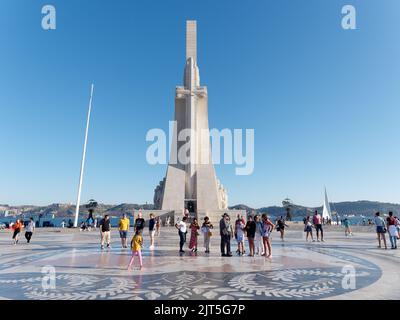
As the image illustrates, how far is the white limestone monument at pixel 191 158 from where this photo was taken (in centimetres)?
3300

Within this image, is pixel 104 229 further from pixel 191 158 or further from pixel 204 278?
pixel 191 158

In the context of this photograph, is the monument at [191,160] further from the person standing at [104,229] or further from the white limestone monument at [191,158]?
the person standing at [104,229]

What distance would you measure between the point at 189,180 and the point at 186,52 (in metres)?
16.8

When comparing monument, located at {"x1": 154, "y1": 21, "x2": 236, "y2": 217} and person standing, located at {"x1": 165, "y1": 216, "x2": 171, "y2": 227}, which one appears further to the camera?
monument, located at {"x1": 154, "y1": 21, "x2": 236, "y2": 217}

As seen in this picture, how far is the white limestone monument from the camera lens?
33000 millimetres

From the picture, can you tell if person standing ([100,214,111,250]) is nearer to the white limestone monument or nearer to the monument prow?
the monument prow

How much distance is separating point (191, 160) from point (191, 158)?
240 mm

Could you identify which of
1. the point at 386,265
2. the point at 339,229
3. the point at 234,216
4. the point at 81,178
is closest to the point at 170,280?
the point at 386,265

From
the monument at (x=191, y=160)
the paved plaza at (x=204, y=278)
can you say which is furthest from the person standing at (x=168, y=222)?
the paved plaza at (x=204, y=278)

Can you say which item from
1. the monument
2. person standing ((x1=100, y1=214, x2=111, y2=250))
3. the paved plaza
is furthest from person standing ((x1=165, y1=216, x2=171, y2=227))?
the paved plaza

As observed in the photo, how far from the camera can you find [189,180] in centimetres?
3428

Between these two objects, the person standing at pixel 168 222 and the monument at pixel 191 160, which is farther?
the monument at pixel 191 160
